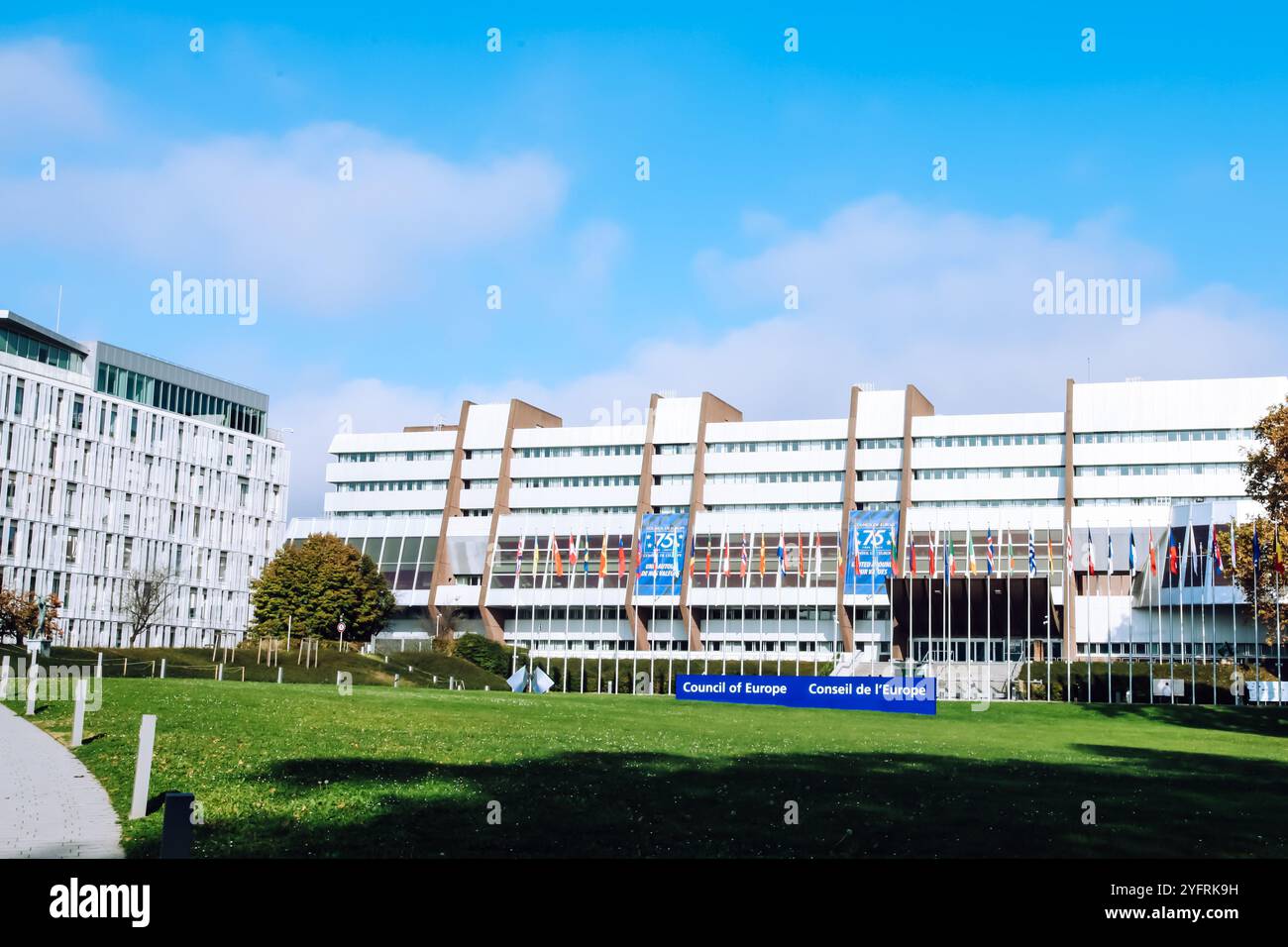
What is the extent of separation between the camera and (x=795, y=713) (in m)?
46.4

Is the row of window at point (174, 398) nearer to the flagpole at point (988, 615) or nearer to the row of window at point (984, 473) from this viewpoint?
the row of window at point (984, 473)

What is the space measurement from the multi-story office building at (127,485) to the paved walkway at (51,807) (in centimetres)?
7931

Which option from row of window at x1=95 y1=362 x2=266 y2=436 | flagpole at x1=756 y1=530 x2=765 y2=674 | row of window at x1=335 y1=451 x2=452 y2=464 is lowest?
flagpole at x1=756 y1=530 x2=765 y2=674

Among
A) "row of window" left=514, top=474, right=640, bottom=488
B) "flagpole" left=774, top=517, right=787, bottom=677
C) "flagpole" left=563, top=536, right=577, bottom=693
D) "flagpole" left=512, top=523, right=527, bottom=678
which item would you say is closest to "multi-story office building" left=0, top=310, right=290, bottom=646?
"row of window" left=514, top=474, right=640, bottom=488

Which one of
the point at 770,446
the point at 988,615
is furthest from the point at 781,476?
the point at 988,615

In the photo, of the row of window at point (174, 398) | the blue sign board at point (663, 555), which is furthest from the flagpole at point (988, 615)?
the row of window at point (174, 398)

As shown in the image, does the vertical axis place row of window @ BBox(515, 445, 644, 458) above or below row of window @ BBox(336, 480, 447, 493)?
above

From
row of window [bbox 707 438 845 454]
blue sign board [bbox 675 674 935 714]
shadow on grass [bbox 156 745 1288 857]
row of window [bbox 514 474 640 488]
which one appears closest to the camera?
shadow on grass [bbox 156 745 1288 857]

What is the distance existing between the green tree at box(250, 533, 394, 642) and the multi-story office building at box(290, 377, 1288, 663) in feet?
37.4

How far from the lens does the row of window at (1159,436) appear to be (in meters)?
94.6

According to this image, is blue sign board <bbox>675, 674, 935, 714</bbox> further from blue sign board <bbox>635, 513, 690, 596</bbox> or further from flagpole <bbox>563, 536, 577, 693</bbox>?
blue sign board <bbox>635, 513, 690, 596</bbox>

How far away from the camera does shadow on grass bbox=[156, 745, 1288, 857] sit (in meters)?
13.7

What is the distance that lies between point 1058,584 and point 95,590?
240 ft
